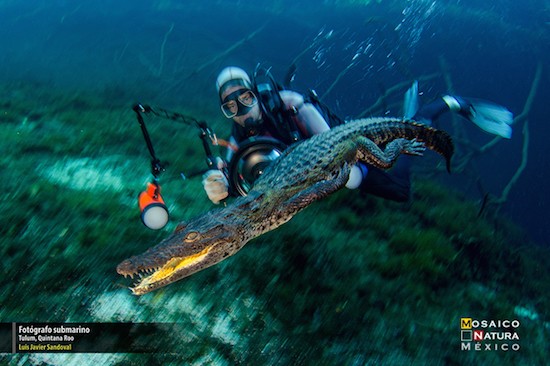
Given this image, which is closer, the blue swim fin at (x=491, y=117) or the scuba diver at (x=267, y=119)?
the scuba diver at (x=267, y=119)

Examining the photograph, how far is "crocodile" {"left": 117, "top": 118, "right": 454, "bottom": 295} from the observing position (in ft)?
7.45

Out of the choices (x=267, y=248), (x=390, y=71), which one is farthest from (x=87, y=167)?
(x=390, y=71)

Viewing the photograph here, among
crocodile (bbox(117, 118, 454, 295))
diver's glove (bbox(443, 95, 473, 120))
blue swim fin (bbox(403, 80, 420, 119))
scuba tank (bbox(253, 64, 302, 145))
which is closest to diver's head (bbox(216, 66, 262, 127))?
scuba tank (bbox(253, 64, 302, 145))

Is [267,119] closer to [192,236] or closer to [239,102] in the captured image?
[239,102]

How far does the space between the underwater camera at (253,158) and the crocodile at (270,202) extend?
0.28m

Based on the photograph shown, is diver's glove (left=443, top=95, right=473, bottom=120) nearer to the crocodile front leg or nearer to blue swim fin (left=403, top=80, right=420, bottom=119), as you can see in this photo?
blue swim fin (left=403, top=80, right=420, bottom=119)

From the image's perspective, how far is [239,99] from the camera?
377 centimetres

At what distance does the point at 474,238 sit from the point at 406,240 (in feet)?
4.67

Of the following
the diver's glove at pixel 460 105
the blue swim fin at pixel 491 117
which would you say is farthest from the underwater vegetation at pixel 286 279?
the diver's glove at pixel 460 105

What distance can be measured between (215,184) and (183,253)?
1.36m

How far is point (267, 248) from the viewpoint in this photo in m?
3.79

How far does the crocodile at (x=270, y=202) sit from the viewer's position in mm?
2271

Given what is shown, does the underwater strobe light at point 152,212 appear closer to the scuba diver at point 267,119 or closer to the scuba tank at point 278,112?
the scuba diver at point 267,119

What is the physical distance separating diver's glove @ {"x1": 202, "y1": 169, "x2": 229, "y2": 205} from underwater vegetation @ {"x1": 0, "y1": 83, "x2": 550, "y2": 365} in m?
0.76
